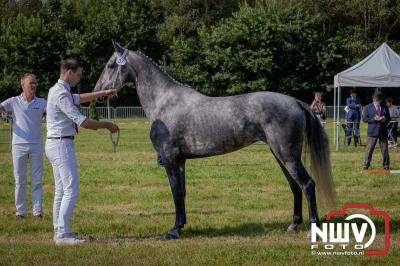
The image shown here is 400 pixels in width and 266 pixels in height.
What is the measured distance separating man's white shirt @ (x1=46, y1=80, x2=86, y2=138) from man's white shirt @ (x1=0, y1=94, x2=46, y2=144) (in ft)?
6.78

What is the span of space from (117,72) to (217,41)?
139ft

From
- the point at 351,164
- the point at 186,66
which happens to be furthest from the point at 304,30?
the point at 351,164

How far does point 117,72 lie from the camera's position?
8195 millimetres

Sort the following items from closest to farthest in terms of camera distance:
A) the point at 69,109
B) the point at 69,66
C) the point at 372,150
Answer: the point at 69,109, the point at 69,66, the point at 372,150

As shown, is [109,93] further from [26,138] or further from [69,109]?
[26,138]

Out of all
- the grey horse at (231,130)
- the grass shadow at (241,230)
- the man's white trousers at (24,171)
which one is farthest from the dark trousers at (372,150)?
the man's white trousers at (24,171)

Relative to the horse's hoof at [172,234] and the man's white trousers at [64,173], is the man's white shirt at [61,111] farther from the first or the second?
the horse's hoof at [172,234]

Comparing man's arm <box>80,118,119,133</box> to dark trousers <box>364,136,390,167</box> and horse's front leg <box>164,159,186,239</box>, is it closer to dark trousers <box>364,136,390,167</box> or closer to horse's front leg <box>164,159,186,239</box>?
horse's front leg <box>164,159,186,239</box>

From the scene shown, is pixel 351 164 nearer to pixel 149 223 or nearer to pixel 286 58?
pixel 149 223

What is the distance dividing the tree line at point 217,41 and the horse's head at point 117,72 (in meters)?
39.5

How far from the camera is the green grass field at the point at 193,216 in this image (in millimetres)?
6632

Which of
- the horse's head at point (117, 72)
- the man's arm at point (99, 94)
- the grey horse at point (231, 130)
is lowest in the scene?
Result: the grey horse at point (231, 130)

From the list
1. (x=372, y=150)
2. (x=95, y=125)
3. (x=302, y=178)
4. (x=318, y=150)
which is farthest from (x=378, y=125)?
(x=95, y=125)

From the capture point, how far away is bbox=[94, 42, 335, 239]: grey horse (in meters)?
7.64
